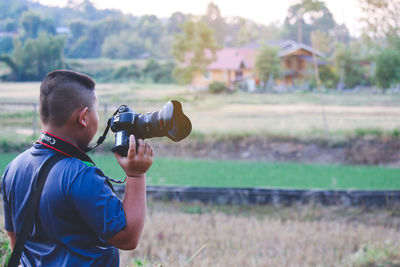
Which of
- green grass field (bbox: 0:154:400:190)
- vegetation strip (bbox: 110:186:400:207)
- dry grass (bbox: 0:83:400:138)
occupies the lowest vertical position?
green grass field (bbox: 0:154:400:190)

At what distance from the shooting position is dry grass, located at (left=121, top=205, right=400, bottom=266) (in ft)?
16.0

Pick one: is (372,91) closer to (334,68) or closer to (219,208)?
(334,68)

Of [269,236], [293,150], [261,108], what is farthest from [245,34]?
[269,236]

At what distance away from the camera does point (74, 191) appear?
154 centimetres

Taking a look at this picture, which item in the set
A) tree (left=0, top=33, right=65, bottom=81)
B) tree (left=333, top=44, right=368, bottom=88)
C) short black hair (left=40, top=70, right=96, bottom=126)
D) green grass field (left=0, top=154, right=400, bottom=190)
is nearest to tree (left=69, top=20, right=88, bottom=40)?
tree (left=0, top=33, right=65, bottom=81)

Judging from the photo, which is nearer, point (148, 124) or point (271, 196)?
point (148, 124)

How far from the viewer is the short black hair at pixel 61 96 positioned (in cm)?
166

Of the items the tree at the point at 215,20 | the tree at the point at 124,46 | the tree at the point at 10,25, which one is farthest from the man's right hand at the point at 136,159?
the tree at the point at 215,20

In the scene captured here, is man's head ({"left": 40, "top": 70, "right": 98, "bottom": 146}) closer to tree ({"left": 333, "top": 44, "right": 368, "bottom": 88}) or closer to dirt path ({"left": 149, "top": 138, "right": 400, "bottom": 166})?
dirt path ({"left": 149, "top": 138, "right": 400, "bottom": 166})

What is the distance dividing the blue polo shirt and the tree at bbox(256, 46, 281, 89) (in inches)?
623

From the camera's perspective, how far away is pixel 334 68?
1692 centimetres

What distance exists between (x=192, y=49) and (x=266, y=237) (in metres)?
12.6

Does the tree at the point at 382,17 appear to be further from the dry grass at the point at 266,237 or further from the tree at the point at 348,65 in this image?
the dry grass at the point at 266,237

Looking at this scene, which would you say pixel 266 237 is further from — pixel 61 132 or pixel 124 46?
pixel 124 46
